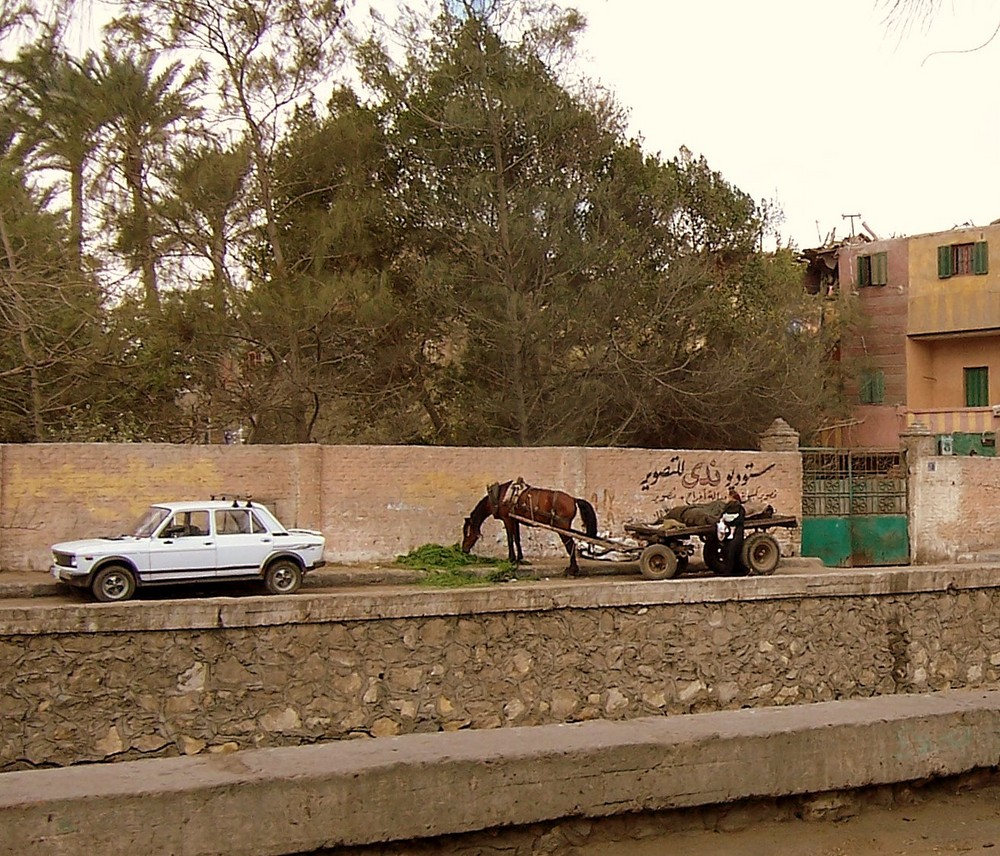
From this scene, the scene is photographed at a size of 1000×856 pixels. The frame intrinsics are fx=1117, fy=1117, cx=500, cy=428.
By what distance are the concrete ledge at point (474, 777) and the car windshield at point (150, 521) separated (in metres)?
11.6

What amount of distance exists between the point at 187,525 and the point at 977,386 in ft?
89.4

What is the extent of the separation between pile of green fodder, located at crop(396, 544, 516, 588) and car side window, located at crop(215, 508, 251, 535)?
2.91 m

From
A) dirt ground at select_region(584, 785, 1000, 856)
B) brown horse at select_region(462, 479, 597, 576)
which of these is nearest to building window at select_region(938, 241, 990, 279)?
brown horse at select_region(462, 479, 597, 576)

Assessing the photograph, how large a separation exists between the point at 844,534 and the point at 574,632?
15993 mm

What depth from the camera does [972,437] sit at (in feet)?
104

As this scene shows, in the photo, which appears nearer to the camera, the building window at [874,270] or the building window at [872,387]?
the building window at [874,270]

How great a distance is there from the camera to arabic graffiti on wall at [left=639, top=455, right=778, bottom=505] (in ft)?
68.2

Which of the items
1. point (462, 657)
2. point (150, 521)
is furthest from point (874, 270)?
point (462, 657)

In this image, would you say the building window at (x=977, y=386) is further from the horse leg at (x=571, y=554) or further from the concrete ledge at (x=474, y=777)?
the concrete ledge at (x=474, y=777)

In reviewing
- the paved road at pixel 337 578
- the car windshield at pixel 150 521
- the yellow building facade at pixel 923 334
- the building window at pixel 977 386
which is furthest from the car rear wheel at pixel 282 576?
the building window at pixel 977 386

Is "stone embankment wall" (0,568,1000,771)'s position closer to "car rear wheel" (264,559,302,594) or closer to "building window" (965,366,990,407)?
"car rear wheel" (264,559,302,594)

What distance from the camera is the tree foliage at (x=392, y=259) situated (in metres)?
20.8

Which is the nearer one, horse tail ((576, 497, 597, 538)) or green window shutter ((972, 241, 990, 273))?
horse tail ((576, 497, 597, 538))

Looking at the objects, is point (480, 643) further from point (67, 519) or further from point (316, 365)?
point (316, 365)
